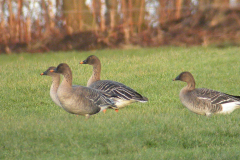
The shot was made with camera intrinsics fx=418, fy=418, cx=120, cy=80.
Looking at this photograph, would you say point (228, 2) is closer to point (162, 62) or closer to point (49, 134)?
point (162, 62)

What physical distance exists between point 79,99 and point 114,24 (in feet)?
54.3

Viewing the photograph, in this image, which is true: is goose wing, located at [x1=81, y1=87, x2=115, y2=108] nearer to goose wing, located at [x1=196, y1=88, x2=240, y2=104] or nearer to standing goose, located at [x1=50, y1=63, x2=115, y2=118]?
standing goose, located at [x1=50, y1=63, x2=115, y2=118]

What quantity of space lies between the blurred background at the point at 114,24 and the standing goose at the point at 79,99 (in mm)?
15445

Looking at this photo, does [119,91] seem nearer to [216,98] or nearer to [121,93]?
[121,93]

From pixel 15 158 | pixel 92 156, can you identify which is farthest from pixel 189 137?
pixel 15 158

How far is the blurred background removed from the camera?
2552 centimetres

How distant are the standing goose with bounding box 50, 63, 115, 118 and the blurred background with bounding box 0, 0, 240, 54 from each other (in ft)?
50.7

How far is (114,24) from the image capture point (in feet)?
85.9

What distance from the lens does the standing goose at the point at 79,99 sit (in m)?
10.0

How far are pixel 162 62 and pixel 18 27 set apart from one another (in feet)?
37.6

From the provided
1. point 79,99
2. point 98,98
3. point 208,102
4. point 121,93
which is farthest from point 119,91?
point 208,102

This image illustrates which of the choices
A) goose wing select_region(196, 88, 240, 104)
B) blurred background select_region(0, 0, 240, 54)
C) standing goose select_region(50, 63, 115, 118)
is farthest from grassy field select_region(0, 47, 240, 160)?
blurred background select_region(0, 0, 240, 54)

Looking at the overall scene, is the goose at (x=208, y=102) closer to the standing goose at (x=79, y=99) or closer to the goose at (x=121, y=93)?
the goose at (x=121, y=93)

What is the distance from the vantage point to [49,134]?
29.5ft
